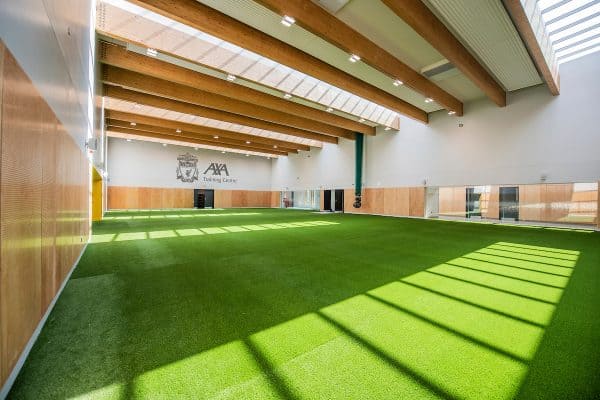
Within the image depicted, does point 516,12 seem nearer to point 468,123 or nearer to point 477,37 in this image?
point 477,37

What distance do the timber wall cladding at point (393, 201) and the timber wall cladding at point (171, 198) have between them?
13.2 meters

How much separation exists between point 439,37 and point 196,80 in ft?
29.5

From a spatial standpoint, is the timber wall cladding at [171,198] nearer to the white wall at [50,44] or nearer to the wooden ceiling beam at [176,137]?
the wooden ceiling beam at [176,137]

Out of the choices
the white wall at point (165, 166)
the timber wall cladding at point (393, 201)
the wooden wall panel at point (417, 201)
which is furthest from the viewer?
the white wall at point (165, 166)

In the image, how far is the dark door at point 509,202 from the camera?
1547cm

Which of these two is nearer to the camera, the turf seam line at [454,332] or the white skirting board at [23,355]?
the white skirting board at [23,355]

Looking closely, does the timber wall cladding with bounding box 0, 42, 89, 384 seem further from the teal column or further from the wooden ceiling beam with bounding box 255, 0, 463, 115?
the teal column

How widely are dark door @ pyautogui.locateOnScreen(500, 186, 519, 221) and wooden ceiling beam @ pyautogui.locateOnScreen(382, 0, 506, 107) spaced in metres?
7.54

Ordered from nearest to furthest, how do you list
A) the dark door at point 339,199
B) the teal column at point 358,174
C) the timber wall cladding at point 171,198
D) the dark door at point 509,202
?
the dark door at point 509,202 < the teal column at point 358,174 < the dark door at point 339,199 < the timber wall cladding at point 171,198

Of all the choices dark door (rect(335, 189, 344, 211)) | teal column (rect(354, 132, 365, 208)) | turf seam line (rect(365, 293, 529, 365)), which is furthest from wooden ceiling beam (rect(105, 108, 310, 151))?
turf seam line (rect(365, 293, 529, 365))

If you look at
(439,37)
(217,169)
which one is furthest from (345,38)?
(217,169)

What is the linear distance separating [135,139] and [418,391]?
27281 mm

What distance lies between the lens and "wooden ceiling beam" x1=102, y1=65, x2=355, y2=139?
35.4ft

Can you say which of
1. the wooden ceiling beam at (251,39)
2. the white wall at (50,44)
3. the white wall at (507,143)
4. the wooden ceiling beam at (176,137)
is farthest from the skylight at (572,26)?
the wooden ceiling beam at (176,137)
